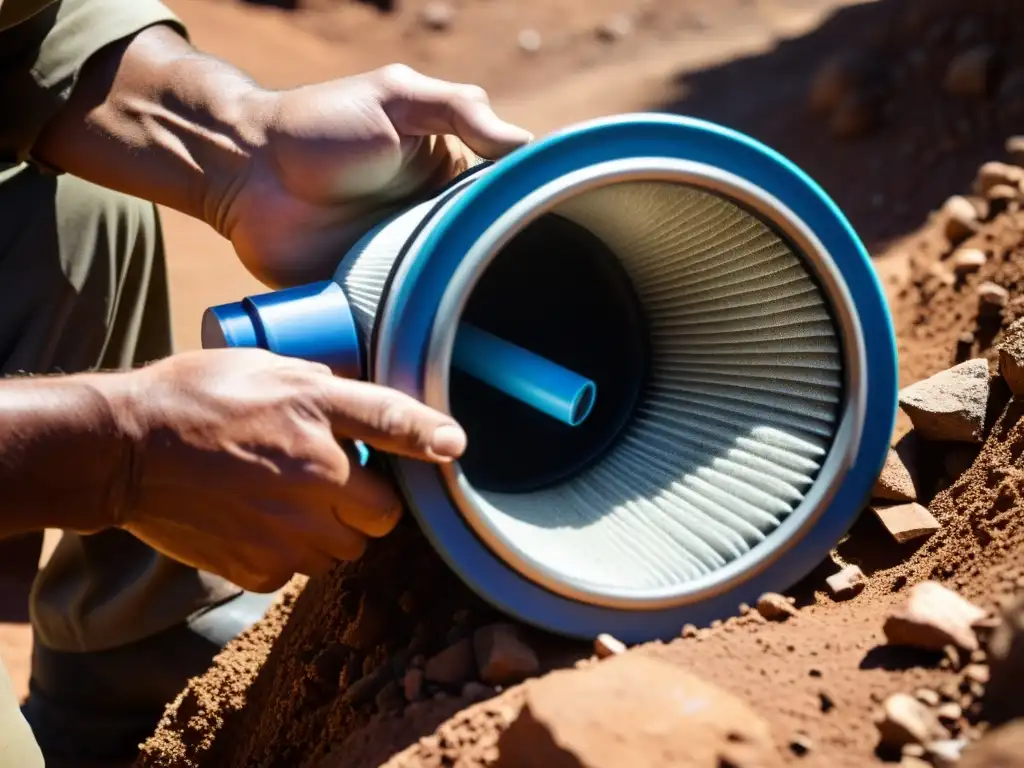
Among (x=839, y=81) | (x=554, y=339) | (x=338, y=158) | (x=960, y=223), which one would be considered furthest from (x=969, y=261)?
(x=839, y=81)

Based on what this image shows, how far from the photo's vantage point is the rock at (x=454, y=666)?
4.13 ft

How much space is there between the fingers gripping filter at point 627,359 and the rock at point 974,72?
1849 mm

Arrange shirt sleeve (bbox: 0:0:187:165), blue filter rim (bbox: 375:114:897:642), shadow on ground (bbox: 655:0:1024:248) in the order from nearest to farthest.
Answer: blue filter rim (bbox: 375:114:897:642) < shirt sleeve (bbox: 0:0:187:165) < shadow on ground (bbox: 655:0:1024:248)

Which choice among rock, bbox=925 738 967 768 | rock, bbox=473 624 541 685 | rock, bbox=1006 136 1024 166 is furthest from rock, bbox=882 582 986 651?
rock, bbox=1006 136 1024 166

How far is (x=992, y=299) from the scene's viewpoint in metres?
1.72

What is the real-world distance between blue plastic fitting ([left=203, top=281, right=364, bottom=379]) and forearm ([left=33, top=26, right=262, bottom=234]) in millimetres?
418

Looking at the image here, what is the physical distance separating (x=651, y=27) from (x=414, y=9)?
3.75 ft

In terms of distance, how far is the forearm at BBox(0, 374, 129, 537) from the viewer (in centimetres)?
111

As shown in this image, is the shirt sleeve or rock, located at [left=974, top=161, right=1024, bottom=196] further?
rock, located at [left=974, top=161, right=1024, bottom=196]

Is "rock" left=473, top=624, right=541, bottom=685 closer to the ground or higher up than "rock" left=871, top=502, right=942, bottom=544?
closer to the ground

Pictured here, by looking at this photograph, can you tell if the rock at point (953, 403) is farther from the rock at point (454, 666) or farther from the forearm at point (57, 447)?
the forearm at point (57, 447)

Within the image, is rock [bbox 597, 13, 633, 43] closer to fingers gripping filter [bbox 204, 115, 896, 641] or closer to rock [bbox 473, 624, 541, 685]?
fingers gripping filter [bbox 204, 115, 896, 641]

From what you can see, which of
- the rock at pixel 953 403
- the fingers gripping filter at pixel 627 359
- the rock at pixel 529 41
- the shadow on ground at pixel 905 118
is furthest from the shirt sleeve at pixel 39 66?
the rock at pixel 529 41

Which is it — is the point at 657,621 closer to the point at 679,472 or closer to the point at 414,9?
the point at 679,472
